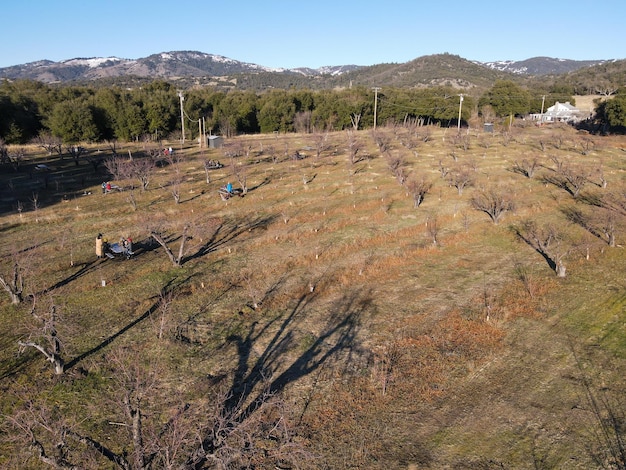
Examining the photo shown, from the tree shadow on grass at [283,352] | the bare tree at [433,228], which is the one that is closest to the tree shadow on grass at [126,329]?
the tree shadow on grass at [283,352]

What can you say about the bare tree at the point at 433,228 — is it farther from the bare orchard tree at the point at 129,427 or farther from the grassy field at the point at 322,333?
the bare orchard tree at the point at 129,427

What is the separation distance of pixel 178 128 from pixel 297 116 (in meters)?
24.7

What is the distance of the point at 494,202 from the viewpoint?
35.2 meters

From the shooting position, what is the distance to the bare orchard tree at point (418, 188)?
114 feet

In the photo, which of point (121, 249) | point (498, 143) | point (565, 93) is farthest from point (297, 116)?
point (565, 93)

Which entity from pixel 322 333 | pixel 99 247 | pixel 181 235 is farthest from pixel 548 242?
pixel 99 247

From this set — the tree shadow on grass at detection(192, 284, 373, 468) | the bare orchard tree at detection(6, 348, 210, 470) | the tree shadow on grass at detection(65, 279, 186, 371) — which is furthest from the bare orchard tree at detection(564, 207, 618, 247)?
the bare orchard tree at detection(6, 348, 210, 470)

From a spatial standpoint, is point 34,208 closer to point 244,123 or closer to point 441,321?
point 441,321

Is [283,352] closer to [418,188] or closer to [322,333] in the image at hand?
[322,333]

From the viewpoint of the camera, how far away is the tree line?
2815 inches

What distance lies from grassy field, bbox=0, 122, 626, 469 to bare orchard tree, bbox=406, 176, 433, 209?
795mm

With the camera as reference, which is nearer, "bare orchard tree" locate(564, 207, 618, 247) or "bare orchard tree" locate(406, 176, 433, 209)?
"bare orchard tree" locate(564, 207, 618, 247)

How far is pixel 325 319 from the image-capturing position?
738 inches

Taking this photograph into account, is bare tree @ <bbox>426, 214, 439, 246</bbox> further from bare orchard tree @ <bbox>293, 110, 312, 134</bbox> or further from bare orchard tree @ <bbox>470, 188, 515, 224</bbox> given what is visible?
bare orchard tree @ <bbox>293, 110, 312, 134</bbox>
